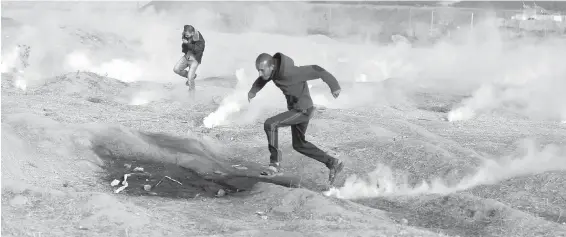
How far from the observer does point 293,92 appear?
29.2ft

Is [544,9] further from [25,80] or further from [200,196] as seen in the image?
[200,196]

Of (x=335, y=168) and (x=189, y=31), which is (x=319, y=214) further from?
(x=189, y=31)

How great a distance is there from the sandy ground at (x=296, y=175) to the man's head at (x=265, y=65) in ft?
4.56

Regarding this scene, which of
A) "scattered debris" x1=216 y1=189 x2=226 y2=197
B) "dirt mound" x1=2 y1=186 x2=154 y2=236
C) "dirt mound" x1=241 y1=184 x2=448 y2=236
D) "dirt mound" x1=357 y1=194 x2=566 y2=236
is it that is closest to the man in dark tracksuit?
"dirt mound" x1=241 y1=184 x2=448 y2=236

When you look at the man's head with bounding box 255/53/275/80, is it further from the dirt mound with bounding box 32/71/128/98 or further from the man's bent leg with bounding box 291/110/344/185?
the dirt mound with bounding box 32/71/128/98

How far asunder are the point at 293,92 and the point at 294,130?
57 cm

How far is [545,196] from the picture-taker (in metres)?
8.88

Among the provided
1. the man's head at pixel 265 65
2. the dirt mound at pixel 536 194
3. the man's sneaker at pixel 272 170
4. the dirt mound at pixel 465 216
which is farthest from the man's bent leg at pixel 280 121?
the dirt mound at pixel 536 194

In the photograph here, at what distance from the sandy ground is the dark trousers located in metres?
0.55

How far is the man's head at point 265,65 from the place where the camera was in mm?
8516

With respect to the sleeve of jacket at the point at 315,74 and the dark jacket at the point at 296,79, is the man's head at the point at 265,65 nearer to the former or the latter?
the dark jacket at the point at 296,79

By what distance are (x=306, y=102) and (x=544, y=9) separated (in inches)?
1581

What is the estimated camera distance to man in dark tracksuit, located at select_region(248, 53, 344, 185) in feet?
28.5

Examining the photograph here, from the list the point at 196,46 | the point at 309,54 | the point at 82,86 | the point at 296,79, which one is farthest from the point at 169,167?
the point at 309,54
